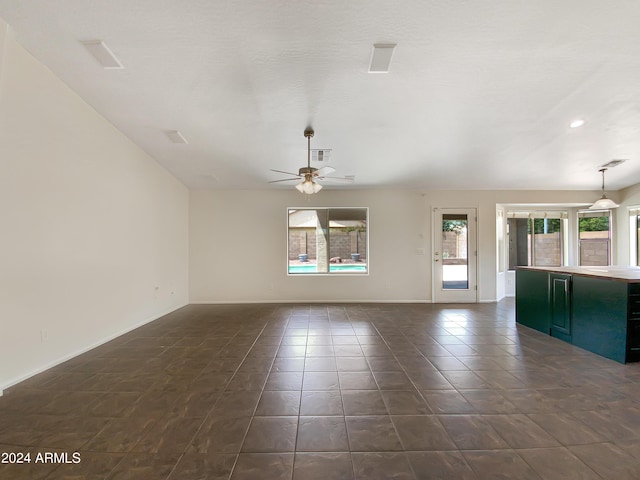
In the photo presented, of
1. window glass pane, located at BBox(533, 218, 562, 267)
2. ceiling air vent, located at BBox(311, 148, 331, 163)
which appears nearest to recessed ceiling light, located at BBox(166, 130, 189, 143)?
ceiling air vent, located at BBox(311, 148, 331, 163)

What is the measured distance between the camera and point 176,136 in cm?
411

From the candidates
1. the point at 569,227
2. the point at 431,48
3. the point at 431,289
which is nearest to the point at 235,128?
the point at 431,48

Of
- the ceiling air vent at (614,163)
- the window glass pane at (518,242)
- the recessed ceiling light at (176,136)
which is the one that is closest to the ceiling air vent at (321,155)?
the recessed ceiling light at (176,136)

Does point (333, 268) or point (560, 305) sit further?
point (333, 268)

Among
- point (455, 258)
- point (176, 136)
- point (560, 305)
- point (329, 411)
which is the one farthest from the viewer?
point (455, 258)

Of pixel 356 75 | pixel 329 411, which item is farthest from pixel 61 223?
pixel 356 75

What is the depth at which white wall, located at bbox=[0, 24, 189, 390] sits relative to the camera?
2551 millimetres

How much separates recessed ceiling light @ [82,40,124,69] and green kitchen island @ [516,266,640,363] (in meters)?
5.85

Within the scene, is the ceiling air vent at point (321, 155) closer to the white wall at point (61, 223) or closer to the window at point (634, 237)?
the white wall at point (61, 223)

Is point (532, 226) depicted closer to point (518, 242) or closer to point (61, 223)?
point (518, 242)

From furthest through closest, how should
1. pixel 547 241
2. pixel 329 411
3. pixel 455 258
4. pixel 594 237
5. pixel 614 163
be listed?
pixel 547 241 → pixel 594 237 → pixel 455 258 → pixel 614 163 → pixel 329 411

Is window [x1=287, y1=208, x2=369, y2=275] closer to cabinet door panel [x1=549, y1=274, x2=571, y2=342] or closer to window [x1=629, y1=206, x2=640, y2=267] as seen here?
cabinet door panel [x1=549, y1=274, x2=571, y2=342]

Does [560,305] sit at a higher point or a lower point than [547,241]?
lower

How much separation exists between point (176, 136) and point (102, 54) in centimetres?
147
